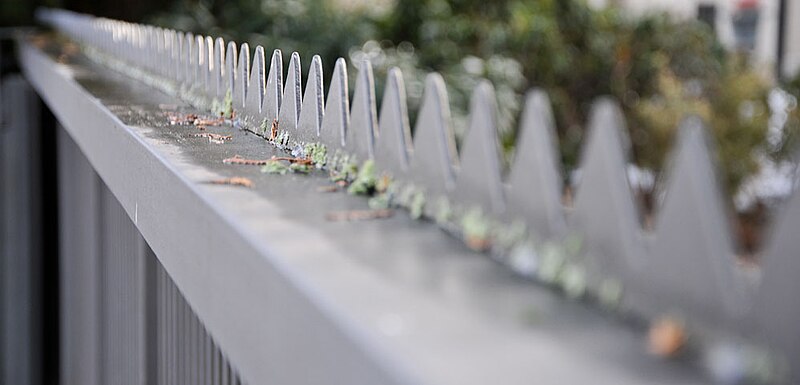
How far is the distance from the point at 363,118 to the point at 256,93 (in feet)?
2.57

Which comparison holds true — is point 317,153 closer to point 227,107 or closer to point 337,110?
point 337,110

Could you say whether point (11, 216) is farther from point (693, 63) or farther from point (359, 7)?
point (693, 63)

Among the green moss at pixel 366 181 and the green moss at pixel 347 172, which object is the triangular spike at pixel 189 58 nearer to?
the green moss at pixel 347 172

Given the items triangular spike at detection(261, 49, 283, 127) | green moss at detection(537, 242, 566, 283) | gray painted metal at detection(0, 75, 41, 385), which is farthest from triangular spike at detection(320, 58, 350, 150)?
gray painted metal at detection(0, 75, 41, 385)

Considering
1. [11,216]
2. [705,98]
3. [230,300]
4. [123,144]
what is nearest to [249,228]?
[230,300]

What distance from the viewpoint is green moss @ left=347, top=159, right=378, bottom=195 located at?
5.72 feet

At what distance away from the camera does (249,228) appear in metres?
1.51

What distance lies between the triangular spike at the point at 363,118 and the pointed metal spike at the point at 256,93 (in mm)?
639

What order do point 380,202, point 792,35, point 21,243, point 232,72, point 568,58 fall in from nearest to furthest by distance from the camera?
point 380,202, point 232,72, point 21,243, point 568,58, point 792,35

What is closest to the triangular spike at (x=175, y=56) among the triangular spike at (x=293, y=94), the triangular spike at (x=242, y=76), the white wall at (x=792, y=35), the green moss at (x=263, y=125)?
the triangular spike at (x=242, y=76)

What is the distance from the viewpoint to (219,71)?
3.02 metres

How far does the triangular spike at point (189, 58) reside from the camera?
3373mm

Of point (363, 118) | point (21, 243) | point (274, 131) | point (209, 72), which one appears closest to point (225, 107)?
point (209, 72)

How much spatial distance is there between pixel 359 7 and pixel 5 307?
5635 millimetres
